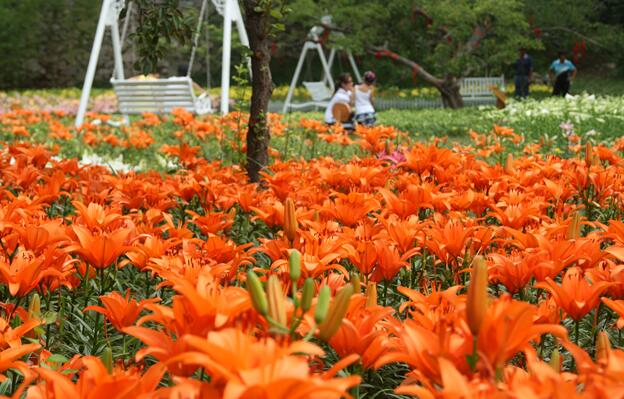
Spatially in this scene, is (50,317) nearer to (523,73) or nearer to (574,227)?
(574,227)

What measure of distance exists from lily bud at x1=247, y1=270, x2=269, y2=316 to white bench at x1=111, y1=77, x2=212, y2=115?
9.67 metres

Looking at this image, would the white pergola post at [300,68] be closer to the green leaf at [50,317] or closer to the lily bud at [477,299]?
the green leaf at [50,317]

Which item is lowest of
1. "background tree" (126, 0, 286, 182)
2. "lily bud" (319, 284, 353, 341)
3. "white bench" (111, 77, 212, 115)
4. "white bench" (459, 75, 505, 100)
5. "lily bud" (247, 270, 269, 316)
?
"white bench" (459, 75, 505, 100)

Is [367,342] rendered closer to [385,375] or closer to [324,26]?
[385,375]

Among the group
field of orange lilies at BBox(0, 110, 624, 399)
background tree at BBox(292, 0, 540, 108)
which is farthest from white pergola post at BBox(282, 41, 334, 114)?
field of orange lilies at BBox(0, 110, 624, 399)

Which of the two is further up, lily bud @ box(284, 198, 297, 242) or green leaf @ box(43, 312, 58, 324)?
lily bud @ box(284, 198, 297, 242)

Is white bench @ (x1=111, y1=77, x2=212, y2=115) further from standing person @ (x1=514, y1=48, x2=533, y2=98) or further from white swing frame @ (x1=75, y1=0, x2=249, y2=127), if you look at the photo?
standing person @ (x1=514, y1=48, x2=533, y2=98)

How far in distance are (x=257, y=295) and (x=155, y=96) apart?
32.6 ft

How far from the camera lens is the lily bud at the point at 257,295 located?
34.2 inches

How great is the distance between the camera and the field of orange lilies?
0.88 m

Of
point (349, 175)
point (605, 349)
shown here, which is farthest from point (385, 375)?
point (349, 175)

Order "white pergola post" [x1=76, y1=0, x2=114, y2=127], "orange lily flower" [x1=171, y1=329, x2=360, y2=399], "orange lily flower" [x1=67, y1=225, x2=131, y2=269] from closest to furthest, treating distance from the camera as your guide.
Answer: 1. "orange lily flower" [x1=171, y1=329, x2=360, y2=399]
2. "orange lily flower" [x1=67, y1=225, x2=131, y2=269]
3. "white pergola post" [x1=76, y1=0, x2=114, y2=127]

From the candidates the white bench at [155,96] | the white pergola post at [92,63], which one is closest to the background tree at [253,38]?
the white pergola post at [92,63]

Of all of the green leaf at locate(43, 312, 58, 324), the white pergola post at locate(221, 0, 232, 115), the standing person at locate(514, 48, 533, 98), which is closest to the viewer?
the green leaf at locate(43, 312, 58, 324)
